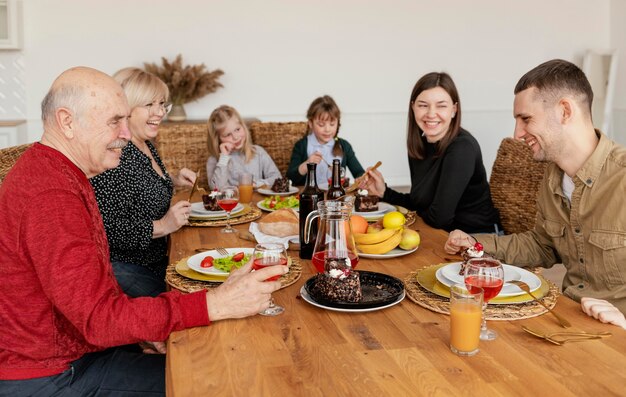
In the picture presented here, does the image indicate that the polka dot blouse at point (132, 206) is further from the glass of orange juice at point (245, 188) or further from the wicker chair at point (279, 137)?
the wicker chair at point (279, 137)

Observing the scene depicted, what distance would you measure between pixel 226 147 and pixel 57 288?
7.81ft

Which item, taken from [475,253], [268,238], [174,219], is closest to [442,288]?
[475,253]

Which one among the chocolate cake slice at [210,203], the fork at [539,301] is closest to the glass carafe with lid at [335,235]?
the fork at [539,301]

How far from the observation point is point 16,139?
17.3 feet

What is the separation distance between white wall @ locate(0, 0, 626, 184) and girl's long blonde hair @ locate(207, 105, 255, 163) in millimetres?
1977

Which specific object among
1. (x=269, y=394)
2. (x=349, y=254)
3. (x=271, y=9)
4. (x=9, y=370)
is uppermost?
(x=271, y=9)

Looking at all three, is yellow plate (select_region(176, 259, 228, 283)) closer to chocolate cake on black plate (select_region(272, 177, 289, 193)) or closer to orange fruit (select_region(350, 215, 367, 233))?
orange fruit (select_region(350, 215, 367, 233))

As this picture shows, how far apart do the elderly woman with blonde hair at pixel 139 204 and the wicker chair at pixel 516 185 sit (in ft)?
4.73

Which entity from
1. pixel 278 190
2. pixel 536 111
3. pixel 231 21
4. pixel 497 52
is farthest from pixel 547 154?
pixel 497 52

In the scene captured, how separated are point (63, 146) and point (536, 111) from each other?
4.11 ft

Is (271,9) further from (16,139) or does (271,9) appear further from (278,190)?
(278,190)

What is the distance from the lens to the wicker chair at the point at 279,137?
13.6 ft

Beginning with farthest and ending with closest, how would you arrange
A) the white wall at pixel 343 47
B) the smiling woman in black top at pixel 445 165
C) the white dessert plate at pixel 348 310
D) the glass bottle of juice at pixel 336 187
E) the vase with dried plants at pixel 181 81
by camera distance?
the white wall at pixel 343 47, the vase with dried plants at pixel 181 81, the smiling woman in black top at pixel 445 165, the glass bottle of juice at pixel 336 187, the white dessert plate at pixel 348 310

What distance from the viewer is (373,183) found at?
2887 mm
